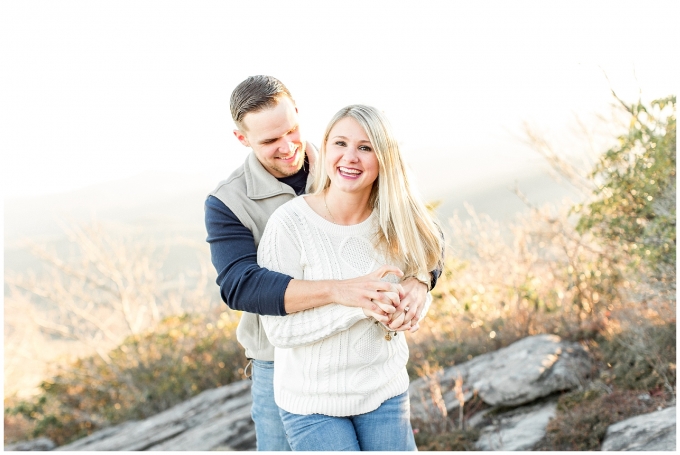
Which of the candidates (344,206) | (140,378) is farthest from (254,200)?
(140,378)

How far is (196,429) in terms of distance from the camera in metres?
6.52

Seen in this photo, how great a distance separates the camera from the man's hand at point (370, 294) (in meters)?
1.97

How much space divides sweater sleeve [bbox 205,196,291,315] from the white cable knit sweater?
0.29 feet

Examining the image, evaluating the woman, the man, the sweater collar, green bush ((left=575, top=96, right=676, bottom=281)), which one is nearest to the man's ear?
the man

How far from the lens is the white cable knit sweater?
6.95ft

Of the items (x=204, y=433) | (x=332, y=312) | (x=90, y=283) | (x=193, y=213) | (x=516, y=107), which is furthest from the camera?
(x=193, y=213)

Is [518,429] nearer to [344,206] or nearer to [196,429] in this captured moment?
[344,206]

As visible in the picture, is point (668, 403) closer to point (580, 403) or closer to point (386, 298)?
point (580, 403)

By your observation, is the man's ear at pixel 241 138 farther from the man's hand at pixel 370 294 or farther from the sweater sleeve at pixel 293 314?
the man's hand at pixel 370 294

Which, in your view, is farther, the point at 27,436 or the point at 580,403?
the point at 27,436

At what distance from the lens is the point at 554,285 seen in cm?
652

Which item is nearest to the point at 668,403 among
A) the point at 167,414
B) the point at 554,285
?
the point at 554,285

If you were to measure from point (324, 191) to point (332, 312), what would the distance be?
0.50m

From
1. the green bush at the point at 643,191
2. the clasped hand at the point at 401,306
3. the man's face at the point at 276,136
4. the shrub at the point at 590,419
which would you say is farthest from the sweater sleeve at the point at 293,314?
the green bush at the point at 643,191
